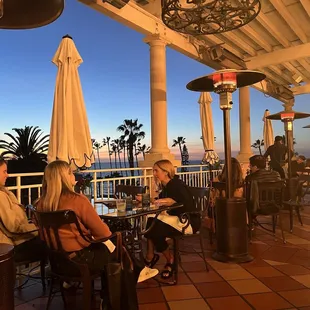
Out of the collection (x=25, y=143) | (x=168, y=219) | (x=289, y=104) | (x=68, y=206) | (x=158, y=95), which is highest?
(x=289, y=104)

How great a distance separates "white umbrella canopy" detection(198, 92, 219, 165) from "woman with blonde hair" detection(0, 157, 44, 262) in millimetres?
5166

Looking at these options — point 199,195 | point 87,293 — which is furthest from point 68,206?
point 199,195

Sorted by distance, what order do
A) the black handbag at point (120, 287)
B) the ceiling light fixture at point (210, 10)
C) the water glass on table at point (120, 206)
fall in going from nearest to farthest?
the black handbag at point (120, 287)
the water glass on table at point (120, 206)
the ceiling light fixture at point (210, 10)

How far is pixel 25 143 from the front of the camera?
1260cm

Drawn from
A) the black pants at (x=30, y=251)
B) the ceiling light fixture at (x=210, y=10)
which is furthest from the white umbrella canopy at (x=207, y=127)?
the black pants at (x=30, y=251)

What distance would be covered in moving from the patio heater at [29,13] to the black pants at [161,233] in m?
2.01

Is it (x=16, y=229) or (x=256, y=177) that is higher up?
(x=256, y=177)

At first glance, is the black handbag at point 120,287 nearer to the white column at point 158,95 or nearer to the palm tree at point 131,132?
the white column at point 158,95

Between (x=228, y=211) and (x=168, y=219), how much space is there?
0.75m

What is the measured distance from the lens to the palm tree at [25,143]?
1255 cm

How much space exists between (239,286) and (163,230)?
2.72ft

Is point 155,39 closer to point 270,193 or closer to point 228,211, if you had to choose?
point 270,193

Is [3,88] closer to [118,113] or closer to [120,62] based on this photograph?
[120,62]

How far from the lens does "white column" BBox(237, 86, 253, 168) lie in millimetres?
8422
